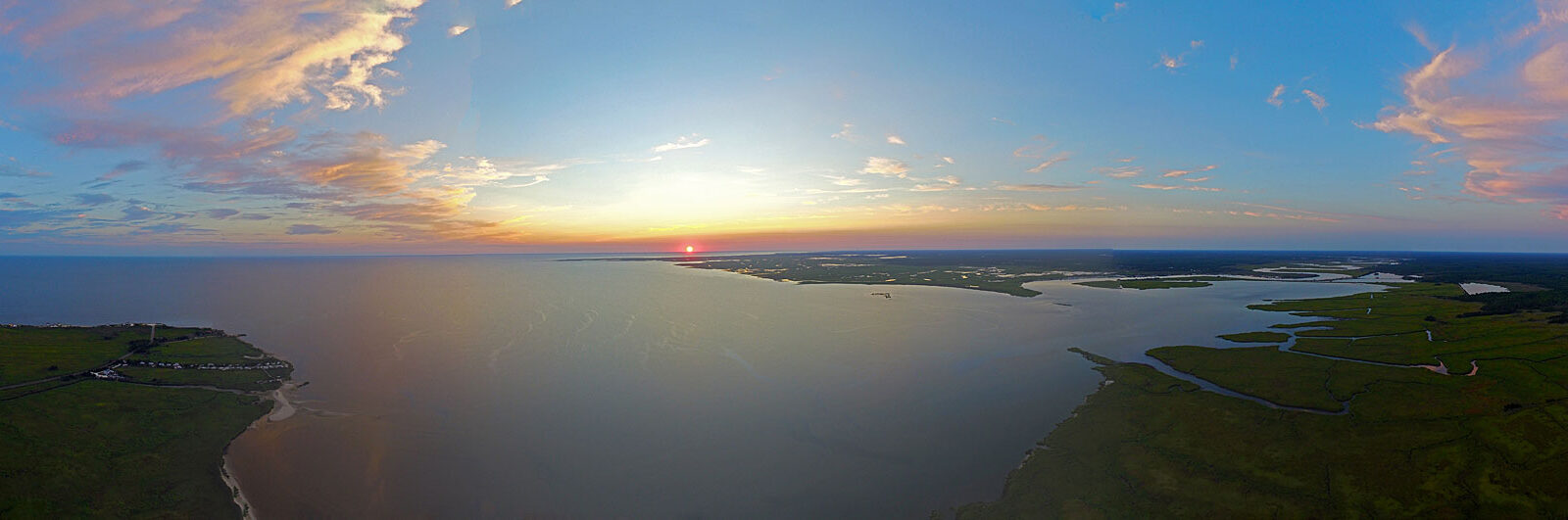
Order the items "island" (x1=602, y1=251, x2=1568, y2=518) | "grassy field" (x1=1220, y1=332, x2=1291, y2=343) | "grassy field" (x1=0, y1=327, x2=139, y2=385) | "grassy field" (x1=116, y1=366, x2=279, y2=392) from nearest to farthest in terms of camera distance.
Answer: "island" (x1=602, y1=251, x2=1568, y2=518)
"grassy field" (x1=116, y1=366, x2=279, y2=392)
"grassy field" (x1=0, y1=327, x2=139, y2=385)
"grassy field" (x1=1220, y1=332, x2=1291, y2=343)

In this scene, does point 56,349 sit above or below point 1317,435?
above

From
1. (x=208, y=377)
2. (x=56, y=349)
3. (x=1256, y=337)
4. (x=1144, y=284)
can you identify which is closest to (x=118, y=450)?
(x=208, y=377)

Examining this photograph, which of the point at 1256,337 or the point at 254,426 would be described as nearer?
the point at 254,426

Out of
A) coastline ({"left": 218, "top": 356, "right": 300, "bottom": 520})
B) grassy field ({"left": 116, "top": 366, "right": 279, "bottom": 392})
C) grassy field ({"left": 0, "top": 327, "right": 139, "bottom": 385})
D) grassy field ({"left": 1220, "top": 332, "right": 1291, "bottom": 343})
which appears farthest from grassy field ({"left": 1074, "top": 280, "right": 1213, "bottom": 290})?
grassy field ({"left": 0, "top": 327, "right": 139, "bottom": 385})

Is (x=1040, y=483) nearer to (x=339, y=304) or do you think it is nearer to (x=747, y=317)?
(x=747, y=317)

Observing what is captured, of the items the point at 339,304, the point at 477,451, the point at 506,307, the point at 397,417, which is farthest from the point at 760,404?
the point at 339,304

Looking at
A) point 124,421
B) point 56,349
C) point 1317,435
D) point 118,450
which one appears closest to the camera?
point 1317,435

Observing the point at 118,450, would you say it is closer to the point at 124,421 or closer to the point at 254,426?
the point at 124,421

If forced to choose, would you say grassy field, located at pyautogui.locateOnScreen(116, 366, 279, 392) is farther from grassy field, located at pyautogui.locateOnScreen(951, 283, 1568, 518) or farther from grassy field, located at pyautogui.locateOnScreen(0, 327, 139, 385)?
grassy field, located at pyautogui.locateOnScreen(951, 283, 1568, 518)
